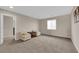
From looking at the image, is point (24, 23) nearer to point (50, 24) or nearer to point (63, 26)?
point (50, 24)

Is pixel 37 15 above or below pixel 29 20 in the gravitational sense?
above

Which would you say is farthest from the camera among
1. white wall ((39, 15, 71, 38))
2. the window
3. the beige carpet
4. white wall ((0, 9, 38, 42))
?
white wall ((39, 15, 71, 38))

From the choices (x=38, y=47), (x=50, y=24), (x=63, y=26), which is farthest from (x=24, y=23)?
(x=63, y=26)

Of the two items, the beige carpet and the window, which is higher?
the window

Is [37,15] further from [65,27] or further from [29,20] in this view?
[65,27]

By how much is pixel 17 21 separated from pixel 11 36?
1063 millimetres

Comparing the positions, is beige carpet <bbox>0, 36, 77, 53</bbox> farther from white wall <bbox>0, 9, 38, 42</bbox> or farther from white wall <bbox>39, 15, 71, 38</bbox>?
white wall <bbox>39, 15, 71, 38</bbox>

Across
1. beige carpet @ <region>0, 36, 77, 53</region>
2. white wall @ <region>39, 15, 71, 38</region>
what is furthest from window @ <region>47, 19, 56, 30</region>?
beige carpet @ <region>0, 36, 77, 53</region>

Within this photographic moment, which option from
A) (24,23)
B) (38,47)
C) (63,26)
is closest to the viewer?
(38,47)

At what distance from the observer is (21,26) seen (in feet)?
15.7

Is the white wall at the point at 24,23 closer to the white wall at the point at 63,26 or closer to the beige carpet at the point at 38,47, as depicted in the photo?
the beige carpet at the point at 38,47

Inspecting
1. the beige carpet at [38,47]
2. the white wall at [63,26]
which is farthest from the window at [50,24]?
the beige carpet at [38,47]
